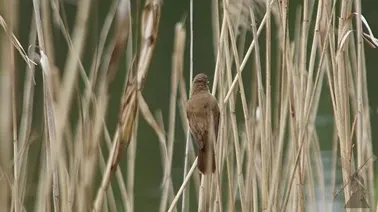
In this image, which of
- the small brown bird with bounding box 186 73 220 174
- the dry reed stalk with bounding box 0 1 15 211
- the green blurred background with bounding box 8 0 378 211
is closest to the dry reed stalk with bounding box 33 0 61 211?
the dry reed stalk with bounding box 0 1 15 211

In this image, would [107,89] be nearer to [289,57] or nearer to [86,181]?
[86,181]

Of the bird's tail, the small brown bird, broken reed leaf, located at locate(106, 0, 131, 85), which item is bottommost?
the bird's tail

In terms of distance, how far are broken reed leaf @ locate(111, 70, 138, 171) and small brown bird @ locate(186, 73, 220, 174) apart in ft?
0.18

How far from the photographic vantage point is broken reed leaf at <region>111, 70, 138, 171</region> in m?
0.65

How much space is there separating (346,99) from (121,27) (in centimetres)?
42

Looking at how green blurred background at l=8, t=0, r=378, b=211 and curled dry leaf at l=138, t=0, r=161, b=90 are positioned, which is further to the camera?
green blurred background at l=8, t=0, r=378, b=211

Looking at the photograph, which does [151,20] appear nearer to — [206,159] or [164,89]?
[206,159]

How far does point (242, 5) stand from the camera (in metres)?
0.99

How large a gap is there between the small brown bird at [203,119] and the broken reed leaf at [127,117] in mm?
56

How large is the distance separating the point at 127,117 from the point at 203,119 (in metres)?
0.08

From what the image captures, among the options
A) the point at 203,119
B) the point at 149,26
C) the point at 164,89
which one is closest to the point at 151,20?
the point at 149,26

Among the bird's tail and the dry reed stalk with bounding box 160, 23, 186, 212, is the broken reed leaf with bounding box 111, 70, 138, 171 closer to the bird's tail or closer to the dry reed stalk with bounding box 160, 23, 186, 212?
the bird's tail

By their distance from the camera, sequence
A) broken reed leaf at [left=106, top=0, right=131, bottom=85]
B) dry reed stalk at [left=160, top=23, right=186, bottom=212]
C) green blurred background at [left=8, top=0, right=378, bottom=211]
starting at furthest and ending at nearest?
green blurred background at [left=8, top=0, right=378, bottom=211], dry reed stalk at [left=160, top=23, right=186, bottom=212], broken reed leaf at [left=106, top=0, right=131, bottom=85]

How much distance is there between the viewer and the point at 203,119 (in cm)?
64
